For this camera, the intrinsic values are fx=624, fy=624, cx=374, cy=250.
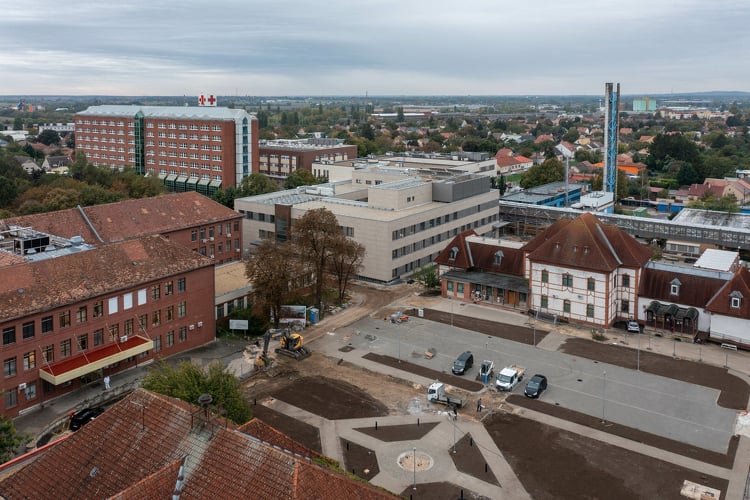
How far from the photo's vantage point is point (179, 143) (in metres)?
120

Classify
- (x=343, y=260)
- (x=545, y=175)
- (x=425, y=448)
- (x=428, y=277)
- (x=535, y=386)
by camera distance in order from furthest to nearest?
1. (x=545, y=175)
2. (x=428, y=277)
3. (x=343, y=260)
4. (x=535, y=386)
5. (x=425, y=448)

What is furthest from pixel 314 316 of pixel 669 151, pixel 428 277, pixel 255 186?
pixel 669 151

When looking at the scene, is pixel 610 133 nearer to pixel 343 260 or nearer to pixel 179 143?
pixel 343 260

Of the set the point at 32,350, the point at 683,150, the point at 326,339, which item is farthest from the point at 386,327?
the point at 683,150

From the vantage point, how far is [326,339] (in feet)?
168

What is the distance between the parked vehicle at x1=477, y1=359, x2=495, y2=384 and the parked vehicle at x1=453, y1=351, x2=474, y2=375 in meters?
0.97

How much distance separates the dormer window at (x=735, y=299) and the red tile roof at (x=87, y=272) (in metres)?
41.1

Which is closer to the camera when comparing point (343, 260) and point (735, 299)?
point (735, 299)

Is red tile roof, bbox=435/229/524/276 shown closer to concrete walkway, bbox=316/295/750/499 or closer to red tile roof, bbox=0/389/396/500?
concrete walkway, bbox=316/295/750/499

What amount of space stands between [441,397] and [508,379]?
5.18 m

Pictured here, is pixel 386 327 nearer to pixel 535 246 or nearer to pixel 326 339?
pixel 326 339

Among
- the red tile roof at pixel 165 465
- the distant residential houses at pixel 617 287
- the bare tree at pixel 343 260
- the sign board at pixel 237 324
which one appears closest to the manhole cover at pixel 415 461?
the red tile roof at pixel 165 465

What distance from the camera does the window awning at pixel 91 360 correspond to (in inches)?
1486

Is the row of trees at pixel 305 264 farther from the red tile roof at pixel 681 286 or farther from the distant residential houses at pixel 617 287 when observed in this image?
the red tile roof at pixel 681 286
